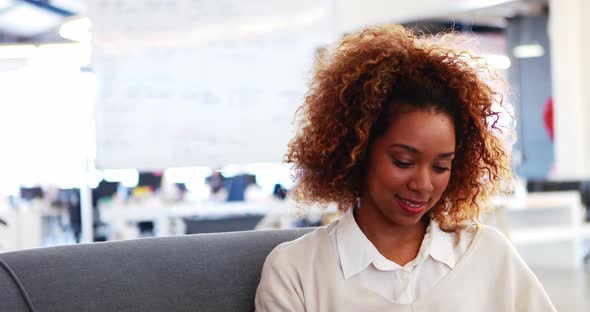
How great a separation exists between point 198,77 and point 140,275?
107 inches

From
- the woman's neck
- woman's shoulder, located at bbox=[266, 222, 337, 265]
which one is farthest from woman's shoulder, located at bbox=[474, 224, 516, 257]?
woman's shoulder, located at bbox=[266, 222, 337, 265]

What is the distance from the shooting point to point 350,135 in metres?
1.39

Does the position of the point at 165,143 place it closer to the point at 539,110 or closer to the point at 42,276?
the point at 42,276

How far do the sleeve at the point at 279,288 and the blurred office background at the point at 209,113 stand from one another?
205 mm

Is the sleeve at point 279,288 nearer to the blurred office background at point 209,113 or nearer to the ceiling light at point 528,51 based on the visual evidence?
the blurred office background at point 209,113

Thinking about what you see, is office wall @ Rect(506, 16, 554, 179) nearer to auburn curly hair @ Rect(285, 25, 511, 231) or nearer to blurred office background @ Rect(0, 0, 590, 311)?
blurred office background @ Rect(0, 0, 590, 311)

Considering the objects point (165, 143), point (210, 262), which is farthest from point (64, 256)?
point (165, 143)

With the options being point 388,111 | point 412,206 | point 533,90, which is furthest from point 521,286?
point 533,90

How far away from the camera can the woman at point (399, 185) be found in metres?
1.29

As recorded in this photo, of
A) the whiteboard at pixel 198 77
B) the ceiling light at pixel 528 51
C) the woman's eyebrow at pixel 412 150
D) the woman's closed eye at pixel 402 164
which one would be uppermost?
the ceiling light at pixel 528 51

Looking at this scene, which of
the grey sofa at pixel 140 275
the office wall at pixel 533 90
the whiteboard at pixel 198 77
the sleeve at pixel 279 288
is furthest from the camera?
the office wall at pixel 533 90

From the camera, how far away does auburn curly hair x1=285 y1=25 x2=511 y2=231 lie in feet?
4.37

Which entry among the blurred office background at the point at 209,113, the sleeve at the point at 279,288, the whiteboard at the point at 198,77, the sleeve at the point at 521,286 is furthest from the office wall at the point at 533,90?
the sleeve at the point at 279,288

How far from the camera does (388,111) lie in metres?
1.32
